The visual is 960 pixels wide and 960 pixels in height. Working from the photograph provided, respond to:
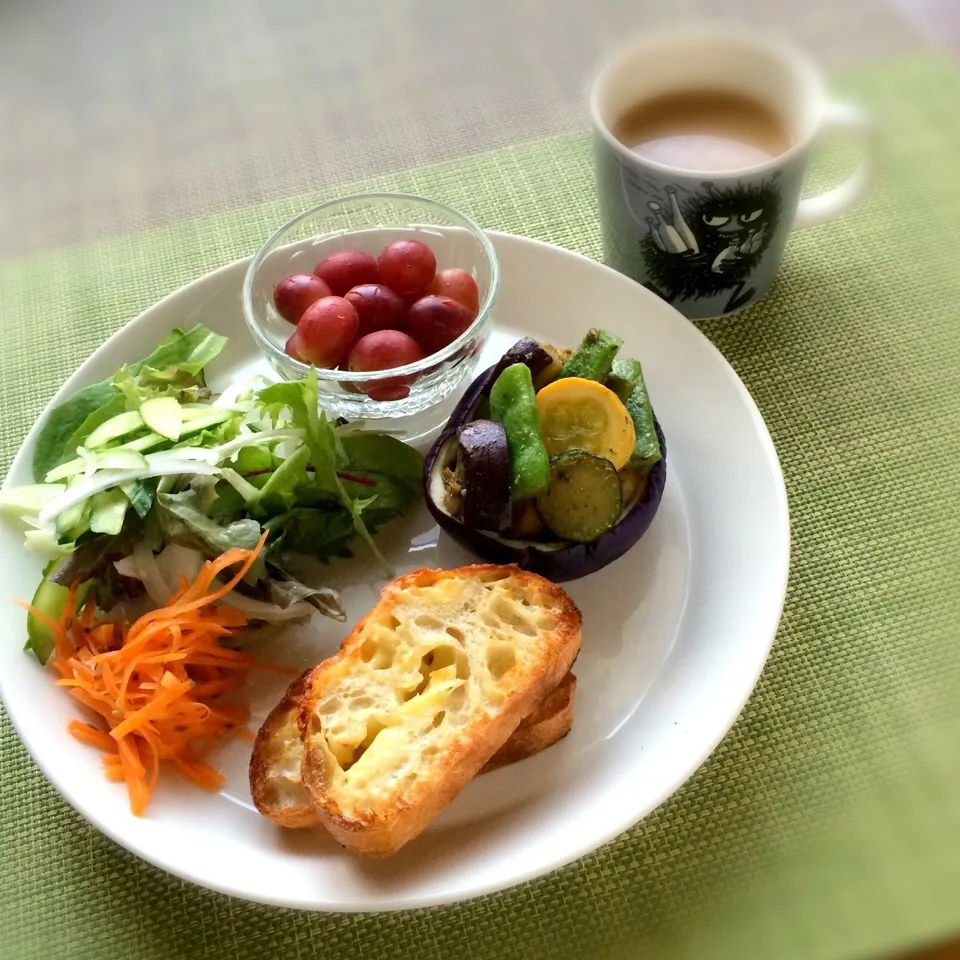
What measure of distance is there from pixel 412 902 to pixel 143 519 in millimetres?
562

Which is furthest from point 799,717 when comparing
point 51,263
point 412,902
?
point 51,263

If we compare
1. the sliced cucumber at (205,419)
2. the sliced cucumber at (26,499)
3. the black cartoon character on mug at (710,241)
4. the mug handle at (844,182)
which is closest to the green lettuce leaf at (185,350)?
the sliced cucumber at (205,419)

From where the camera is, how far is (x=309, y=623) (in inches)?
43.3

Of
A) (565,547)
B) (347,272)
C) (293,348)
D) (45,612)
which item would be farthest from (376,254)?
(45,612)

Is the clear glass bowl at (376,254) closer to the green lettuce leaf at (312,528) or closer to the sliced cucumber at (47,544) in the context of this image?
the green lettuce leaf at (312,528)

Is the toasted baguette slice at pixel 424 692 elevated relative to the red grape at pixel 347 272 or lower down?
lower down

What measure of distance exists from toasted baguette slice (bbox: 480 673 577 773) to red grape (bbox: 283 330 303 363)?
0.54m

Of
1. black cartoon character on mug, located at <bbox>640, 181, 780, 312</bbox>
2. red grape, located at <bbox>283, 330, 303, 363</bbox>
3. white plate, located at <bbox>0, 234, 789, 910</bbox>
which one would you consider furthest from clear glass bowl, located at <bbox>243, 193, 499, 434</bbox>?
black cartoon character on mug, located at <bbox>640, 181, 780, 312</bbox>

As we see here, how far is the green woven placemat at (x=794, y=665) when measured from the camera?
0.52 meters

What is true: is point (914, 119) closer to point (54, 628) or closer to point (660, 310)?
point (660, 310)

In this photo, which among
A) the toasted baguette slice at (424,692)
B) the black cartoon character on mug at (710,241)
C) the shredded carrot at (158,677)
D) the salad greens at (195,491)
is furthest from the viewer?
the black cartoon character on mug at (710,241)

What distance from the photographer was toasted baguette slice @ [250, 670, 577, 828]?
92 cm

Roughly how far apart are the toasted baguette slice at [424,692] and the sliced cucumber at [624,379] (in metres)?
0.28

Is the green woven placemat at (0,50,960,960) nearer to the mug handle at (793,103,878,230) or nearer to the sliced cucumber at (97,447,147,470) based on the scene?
the mug handle at (793,103,878,230)
